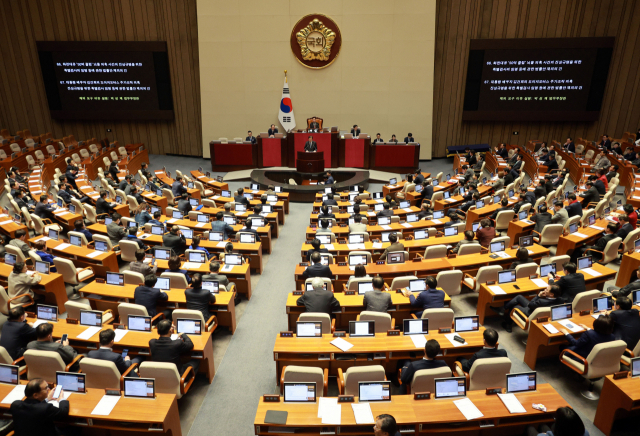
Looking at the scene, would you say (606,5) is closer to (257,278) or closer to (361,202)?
(361,202)

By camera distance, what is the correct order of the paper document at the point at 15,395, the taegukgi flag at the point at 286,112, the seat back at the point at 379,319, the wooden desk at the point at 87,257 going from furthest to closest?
the taegukgi flag at the point at 286,112, the wooden desk at the point at 87,257, the seat back at the point at 379,319, the paper document at the point at 15,395

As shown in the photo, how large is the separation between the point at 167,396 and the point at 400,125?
17242mm

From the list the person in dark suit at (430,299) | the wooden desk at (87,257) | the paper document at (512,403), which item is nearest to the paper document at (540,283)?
the person in dark suit at (430,299)

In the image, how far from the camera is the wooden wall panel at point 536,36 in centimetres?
1783

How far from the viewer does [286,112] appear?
19766 millimetres

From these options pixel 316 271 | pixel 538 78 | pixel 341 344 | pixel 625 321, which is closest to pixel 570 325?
pixel 625 321

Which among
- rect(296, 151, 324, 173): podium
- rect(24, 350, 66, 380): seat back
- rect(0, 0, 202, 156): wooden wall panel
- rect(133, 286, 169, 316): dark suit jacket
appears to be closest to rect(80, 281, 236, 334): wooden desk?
rect(133, 286, 169, 316): dark suit jacket

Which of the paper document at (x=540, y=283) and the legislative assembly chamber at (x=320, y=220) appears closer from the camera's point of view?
the legislative assembly chamber at (x=320, y=220)

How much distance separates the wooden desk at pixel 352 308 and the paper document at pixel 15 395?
343cm

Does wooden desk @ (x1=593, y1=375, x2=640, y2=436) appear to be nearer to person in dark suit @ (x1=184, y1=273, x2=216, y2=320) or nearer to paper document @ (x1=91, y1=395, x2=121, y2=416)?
person in dark suit @ (x1=184, y1=273, x2=216, y2=320)

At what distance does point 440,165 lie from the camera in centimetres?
1955

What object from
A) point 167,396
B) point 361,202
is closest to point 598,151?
point 361,202

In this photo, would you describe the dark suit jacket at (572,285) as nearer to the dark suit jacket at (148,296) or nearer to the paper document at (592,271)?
the paper document at (592,271)

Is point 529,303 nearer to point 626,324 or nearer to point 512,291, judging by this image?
point 512,291
